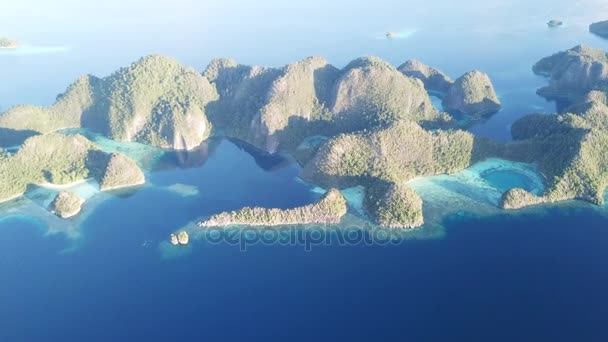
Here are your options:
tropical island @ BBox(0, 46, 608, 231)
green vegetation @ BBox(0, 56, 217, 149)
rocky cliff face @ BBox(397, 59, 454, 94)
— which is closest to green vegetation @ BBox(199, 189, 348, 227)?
tropical island @ BBox(0, 46, 608, 231)

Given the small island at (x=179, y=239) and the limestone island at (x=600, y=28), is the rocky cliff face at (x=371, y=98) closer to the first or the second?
the small island at (x=179, y=239)

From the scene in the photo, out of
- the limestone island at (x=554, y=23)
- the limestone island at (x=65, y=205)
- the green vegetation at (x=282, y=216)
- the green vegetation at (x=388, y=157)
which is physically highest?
the limestone island at (x=554, y=23)

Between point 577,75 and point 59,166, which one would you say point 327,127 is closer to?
point 59,166

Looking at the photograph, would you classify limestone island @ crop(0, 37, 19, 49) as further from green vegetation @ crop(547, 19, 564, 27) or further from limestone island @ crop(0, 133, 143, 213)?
green vegetation @ crop(547, 19, 564, 27)

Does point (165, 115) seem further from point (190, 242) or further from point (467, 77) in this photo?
point (467, 77)

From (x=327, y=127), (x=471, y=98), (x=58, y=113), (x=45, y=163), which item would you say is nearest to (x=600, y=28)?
(x=471, y=98)

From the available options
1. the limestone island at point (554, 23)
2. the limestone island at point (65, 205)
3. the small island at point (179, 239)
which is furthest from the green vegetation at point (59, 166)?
the limestone island at point (554, 23)
